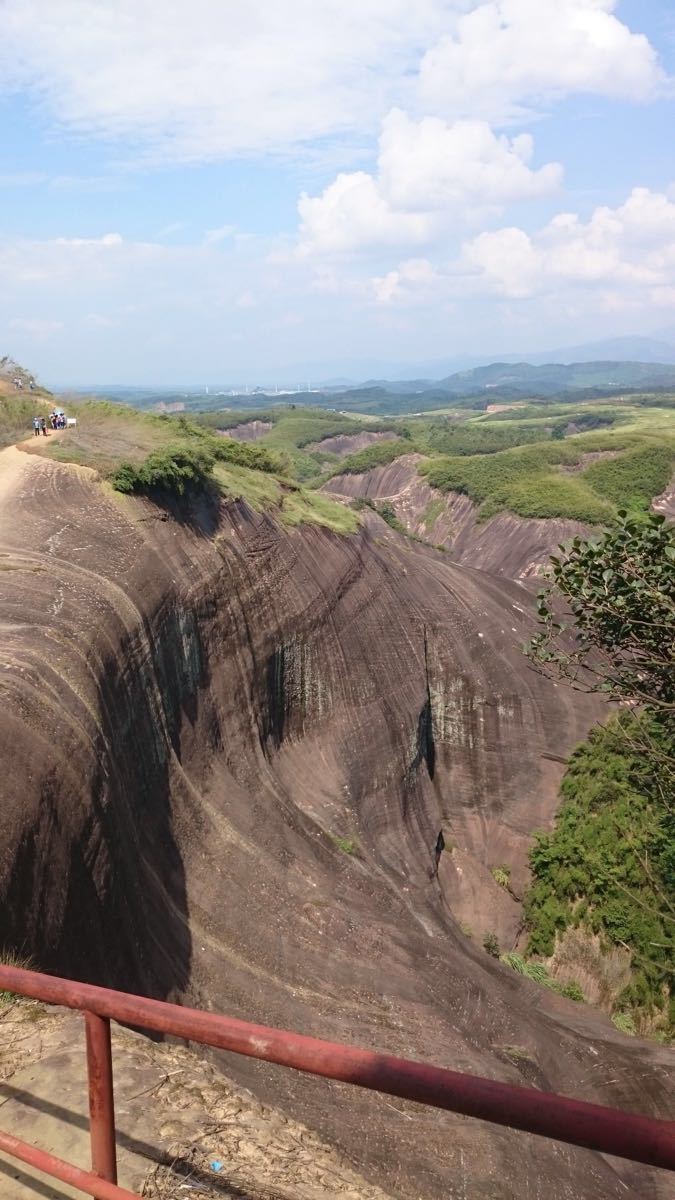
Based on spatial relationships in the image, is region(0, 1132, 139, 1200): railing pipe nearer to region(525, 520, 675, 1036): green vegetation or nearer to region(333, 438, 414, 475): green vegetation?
region(525, 520, 675, 1036): green vegetation

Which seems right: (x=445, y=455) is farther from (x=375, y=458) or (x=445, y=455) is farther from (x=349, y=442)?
(x=349, y=442)

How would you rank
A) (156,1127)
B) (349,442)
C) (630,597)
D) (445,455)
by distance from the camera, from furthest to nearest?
(349,442)
(445,455)
(630,597)
(156,1127)

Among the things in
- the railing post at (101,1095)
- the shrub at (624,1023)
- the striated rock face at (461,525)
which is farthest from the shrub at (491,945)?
the striated rock face at (461,525)

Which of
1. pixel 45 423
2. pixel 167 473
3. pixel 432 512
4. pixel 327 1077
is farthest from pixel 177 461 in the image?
pixel 432 512

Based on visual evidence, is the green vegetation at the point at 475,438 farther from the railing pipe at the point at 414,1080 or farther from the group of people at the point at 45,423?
the railing pipe at the point at 414,1080

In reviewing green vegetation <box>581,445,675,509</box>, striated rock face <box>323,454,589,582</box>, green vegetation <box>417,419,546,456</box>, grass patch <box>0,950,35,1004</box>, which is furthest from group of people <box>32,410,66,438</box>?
green vegetation <box>417,419,546,456</box>
